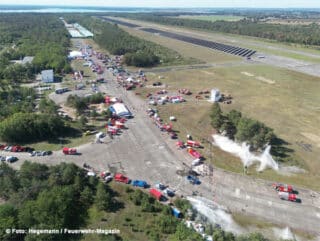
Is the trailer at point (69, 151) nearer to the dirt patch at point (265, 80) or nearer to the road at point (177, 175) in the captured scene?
the road at point (177, 175)

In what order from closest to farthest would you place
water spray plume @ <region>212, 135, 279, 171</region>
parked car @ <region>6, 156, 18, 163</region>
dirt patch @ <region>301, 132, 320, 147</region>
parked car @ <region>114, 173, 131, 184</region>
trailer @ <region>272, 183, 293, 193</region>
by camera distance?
trailer @ <region>272, 183, 293, 193</region> < parked car @ <region>114, 173, 131, 184</region> < parked car @ <region>6, 156, 18, 163</region> < water spray plume @ <region>212, 135, 279, 171</region> < dirt patch @ <region>301, 132, 320, 147</region>

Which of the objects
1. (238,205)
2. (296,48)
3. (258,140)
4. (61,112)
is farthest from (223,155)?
(296,48)

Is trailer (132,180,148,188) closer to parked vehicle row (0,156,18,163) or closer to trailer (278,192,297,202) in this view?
trailer (278,192,297,202)

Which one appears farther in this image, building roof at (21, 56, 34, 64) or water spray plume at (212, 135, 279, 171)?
building roof at (21, 56, 34, 64)

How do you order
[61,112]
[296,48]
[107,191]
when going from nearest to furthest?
1. [107,191]
2. [61,112]
3. [296,48]

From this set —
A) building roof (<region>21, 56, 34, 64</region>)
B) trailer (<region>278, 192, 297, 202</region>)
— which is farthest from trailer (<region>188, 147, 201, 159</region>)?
building roof (<region>21, 56, 34, 64</region>)

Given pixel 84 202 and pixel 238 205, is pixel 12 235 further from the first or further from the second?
pixel 238 205
